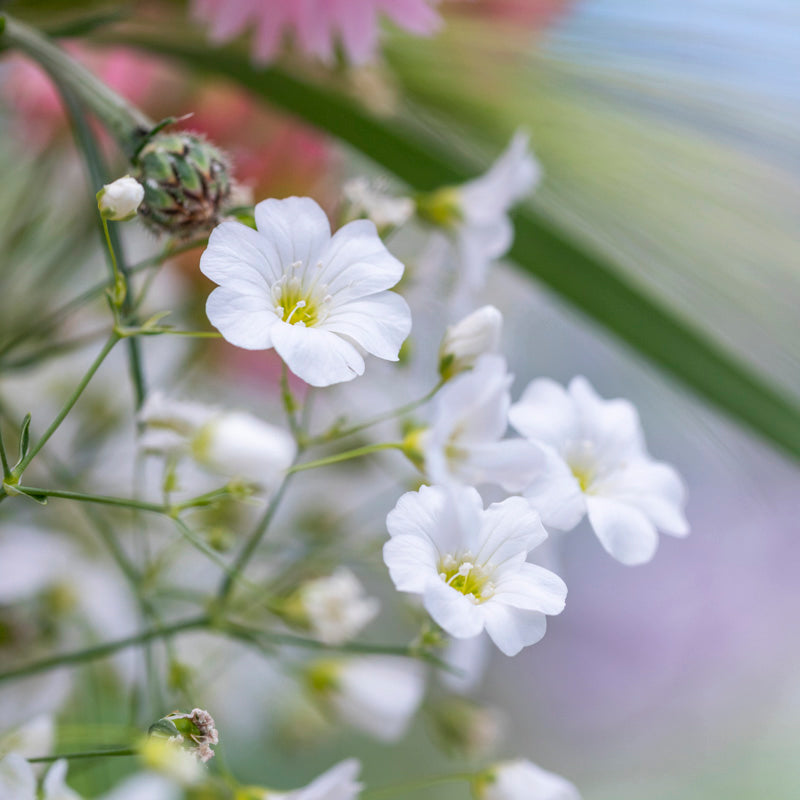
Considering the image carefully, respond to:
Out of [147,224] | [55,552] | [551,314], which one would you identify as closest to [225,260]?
[147,224]

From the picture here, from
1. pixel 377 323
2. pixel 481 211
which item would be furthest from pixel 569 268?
pixel 377 323

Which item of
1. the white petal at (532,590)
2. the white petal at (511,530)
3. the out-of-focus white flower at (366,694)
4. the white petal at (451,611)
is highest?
the out-of-focus white flower at (366,694)

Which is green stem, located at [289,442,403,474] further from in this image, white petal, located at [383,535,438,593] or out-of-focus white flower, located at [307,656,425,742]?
out-of-focus white flower, located at [307,656,425,742]

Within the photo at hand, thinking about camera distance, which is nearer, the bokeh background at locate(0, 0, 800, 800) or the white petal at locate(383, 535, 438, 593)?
the white petal at locate(383, 535, 438, 593)

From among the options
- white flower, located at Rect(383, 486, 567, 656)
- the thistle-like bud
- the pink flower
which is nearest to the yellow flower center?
white flower, located at Rect(383, 486, 567, 656)

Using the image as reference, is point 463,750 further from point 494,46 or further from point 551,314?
point 551,314

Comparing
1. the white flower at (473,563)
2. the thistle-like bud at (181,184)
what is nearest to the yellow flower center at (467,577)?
the white flower at (473,563)

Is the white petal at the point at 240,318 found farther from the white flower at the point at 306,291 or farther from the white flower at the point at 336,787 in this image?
the white flower at the point at 336,787
